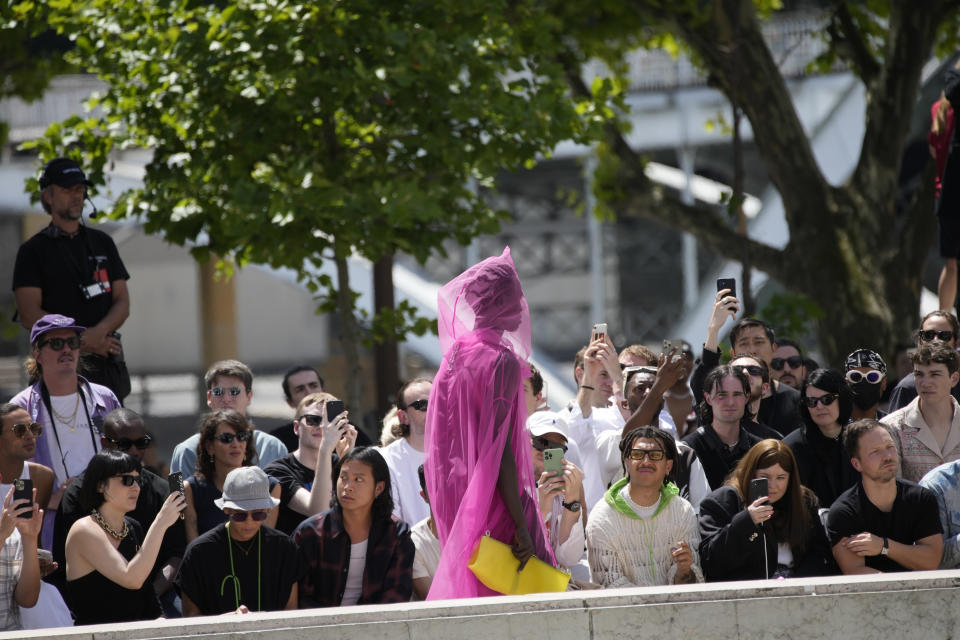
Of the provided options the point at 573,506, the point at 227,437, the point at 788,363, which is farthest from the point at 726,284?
the point at 227,437

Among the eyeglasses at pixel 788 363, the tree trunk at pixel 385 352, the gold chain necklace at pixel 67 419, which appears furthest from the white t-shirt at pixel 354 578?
the tree trunk at pixel 385 352

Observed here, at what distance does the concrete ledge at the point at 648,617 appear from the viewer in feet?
15.8

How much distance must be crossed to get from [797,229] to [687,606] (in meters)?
7.82

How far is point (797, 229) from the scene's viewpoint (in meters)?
12.2

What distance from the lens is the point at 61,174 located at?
7.64 meters

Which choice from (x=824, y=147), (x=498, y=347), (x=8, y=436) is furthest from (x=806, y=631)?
(x=824, y=147)

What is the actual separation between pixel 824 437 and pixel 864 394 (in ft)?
1.92

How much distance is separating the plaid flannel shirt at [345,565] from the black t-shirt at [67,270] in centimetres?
257

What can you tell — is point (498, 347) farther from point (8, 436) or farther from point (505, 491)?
point (8, 436)

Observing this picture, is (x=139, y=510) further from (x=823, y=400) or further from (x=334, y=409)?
(x=823, y=400)

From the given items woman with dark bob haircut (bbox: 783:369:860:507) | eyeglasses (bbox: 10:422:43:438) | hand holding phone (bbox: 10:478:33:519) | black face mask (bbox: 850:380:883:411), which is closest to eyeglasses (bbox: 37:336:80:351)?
eyeglasses (bbox: 10:422:43:438)

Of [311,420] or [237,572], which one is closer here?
[237,572]

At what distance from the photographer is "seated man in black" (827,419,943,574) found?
20.4 ft

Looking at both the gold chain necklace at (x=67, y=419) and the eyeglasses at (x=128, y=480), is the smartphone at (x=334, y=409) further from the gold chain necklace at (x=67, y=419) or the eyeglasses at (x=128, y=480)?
the gold chain necklace at (x=67, y=419)
